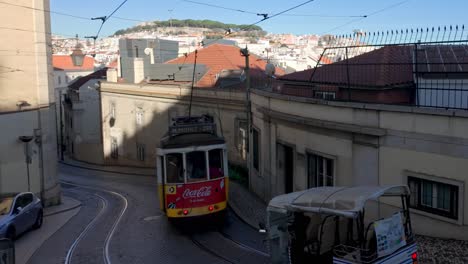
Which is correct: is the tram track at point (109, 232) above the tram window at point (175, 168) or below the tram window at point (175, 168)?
below

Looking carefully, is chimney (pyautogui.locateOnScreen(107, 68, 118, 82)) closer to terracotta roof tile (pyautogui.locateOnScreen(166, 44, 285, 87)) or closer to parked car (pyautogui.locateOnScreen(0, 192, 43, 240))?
terracotta roof tile (pyautogui.locateOnScreen(166, 44, 285, 87))

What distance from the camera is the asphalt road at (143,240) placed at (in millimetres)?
13047

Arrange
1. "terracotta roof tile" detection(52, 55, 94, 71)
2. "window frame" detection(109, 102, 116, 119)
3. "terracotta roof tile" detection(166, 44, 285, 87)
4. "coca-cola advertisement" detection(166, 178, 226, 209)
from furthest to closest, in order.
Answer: "terracotta roof tile" detection(52, 55, 94, 71) → "window frame" detection(109, 102, 116, 119) → "terracotta roof tile" detection(166, 44, 285, 87) → "coca-cola advertisement" detection(166, 178, 226, 209)

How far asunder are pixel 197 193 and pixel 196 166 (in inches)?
28.7

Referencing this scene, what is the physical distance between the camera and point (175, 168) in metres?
14.8

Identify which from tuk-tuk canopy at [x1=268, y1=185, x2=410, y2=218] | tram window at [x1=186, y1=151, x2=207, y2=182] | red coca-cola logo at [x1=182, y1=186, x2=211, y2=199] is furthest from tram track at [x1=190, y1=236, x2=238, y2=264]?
tuk-tuk canopy at [x1=268, y1=185, x2=410, y2=218]

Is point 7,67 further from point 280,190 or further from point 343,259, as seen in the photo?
point 343,259

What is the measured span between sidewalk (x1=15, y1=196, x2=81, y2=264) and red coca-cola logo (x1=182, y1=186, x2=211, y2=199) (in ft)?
13.7

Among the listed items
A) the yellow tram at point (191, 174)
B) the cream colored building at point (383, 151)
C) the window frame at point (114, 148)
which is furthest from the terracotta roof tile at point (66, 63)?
the cream colored building at point (383, 151)

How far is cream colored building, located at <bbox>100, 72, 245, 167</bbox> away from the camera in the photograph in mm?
25891

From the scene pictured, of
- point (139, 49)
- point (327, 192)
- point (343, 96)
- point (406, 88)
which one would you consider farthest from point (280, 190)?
point (139, 49)

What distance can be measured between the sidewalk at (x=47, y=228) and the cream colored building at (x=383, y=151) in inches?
287

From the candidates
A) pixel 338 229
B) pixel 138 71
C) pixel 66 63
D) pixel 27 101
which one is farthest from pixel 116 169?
pixel 66 63

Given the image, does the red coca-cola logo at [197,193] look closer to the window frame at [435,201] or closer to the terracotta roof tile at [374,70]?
the terracotta roof tile at [374,70]
